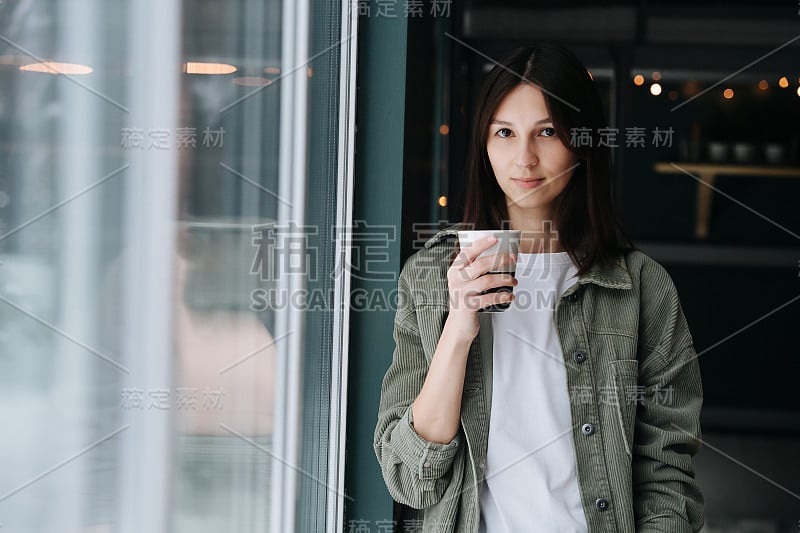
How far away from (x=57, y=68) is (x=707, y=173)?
3529mm

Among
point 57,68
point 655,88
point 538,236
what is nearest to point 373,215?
point 538,236

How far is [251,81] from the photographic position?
34.0 inches

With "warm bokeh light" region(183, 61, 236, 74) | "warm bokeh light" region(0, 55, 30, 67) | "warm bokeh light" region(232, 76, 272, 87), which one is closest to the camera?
"warm bokeh light" region(0, 55, 30, 67)

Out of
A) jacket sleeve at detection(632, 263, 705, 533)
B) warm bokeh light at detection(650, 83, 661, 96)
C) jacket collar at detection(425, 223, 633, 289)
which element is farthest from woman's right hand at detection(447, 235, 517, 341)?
warm bokeh light at detection(650, 83, 661, 96)

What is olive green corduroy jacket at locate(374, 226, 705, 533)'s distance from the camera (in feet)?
3.35

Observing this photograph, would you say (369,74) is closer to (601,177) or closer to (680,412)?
(601,177)

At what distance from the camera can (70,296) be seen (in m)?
0.65

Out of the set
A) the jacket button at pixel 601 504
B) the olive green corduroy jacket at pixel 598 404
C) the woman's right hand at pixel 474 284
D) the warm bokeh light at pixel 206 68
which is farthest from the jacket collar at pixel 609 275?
the warm bokeh light at pixel 206 68

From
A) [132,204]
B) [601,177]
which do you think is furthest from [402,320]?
[132,204]

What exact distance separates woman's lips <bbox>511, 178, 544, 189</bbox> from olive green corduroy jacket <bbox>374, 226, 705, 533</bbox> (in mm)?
107

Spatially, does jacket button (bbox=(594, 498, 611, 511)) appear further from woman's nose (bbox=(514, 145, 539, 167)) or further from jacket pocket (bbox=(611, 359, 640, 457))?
woman's nose (bbox=(514, 145, 539, 167))

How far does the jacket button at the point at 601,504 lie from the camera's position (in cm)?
101

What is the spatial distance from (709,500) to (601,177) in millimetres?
2350

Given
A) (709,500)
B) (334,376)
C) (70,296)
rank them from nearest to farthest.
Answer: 1. (70,296)
2. (334,376)
3. (709,500)
